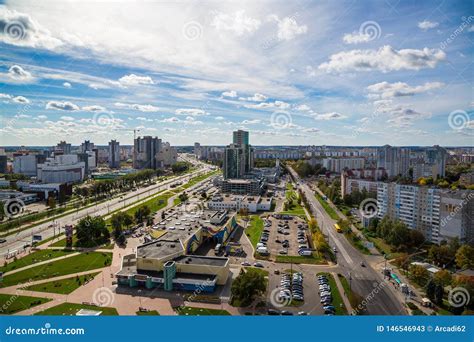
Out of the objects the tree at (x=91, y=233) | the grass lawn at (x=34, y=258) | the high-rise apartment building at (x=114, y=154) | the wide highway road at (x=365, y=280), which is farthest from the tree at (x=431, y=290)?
the high-rise apartment building at (x=114, y=154)

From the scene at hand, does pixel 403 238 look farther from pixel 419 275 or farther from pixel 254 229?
pixel 254 229

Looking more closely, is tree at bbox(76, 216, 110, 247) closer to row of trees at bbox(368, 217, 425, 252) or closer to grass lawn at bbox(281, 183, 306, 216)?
grass lawn at bbox(281, 183, 306, 216)

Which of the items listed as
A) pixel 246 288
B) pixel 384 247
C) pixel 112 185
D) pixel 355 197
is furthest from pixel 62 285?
pixel 112 185

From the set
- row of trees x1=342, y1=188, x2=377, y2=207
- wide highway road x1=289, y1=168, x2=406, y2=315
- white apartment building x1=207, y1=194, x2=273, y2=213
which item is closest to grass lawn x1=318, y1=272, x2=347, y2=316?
wide highway road x1=289, y1=168, x2=406, y2=315

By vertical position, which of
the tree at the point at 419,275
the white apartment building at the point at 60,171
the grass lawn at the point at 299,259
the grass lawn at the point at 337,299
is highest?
the white apartment building at the point at 60,171

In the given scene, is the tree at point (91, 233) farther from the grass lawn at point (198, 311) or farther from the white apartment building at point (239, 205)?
the white apartment building at point (239, 205)

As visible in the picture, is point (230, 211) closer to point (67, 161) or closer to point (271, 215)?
point (271, 215)
